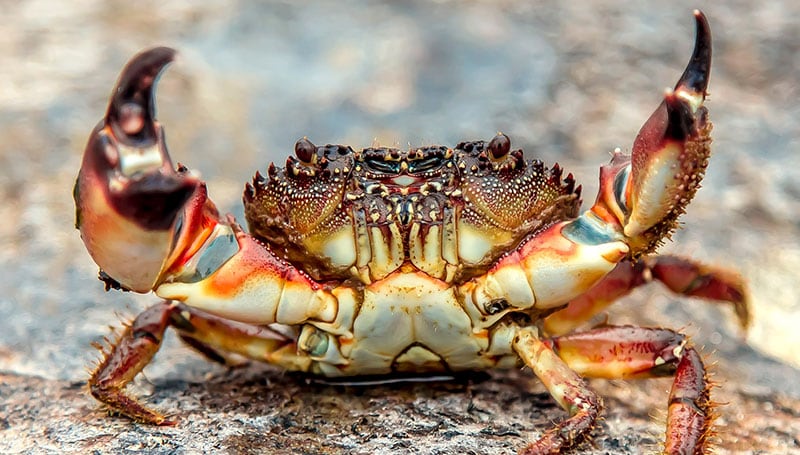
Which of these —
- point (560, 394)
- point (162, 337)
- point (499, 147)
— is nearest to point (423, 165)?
point (499, 147)

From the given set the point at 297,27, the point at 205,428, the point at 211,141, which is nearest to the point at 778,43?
the point at 297,27

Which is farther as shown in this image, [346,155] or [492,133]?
[492,133]

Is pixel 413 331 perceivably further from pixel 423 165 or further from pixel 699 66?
pixel 699 66

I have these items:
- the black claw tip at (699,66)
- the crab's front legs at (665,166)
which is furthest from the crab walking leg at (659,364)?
the black claw tip at (699,66)

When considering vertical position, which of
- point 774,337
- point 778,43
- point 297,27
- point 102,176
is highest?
point 102,176

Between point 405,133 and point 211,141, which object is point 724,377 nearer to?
point 405,133

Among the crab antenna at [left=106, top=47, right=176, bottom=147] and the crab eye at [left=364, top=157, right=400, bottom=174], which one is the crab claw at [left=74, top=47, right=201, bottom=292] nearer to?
the crab antenna at [left=106, top=47, right=176, bottom=147]
